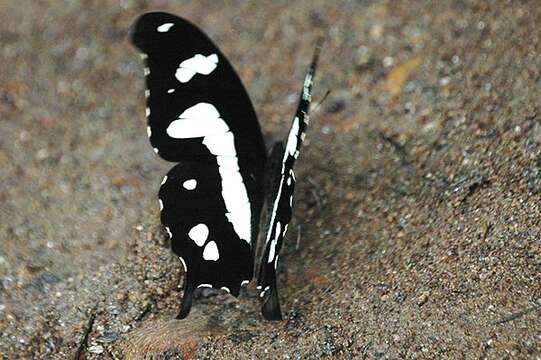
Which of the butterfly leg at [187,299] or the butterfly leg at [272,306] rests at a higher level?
the butterfly leg at [187,299]

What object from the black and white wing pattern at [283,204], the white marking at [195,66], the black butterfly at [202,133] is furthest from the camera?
the white marking at [195,66]

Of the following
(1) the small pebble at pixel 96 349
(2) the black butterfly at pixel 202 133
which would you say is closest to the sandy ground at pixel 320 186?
(1) the small pebble at pixel 96 349

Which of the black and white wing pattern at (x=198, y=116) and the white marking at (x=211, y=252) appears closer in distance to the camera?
the white marking at (x=211, y=252)

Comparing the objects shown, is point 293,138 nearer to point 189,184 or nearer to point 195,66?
point 189,184

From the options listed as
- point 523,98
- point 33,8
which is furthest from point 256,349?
point 33,8

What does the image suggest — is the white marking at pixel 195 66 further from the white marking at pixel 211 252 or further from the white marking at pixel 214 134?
the white marking at pixel 211 252

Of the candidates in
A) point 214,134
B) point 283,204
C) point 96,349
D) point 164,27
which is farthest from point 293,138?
point 96,349
